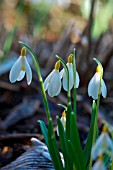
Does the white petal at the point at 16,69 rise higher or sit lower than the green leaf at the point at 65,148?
higher

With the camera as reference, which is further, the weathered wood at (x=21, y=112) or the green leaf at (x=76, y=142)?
the weathered wood at (x=21, y=112)

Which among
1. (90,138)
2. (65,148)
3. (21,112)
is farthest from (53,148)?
(21,112)

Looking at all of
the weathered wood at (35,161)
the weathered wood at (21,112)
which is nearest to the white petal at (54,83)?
the weathered wood at (35,161)

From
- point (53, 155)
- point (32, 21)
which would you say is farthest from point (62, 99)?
point (32, 21)

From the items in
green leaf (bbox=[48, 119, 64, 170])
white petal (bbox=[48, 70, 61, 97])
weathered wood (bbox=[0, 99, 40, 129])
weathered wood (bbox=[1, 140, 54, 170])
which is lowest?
weathered wood (bbox=[0, 99, 40, 129])

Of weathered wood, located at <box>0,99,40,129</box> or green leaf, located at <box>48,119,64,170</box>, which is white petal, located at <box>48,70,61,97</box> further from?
weathered wood, located at <box>0,99,40,129</box>

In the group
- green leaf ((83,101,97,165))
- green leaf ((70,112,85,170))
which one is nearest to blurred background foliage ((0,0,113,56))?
green leaf ((83,101,97,165))

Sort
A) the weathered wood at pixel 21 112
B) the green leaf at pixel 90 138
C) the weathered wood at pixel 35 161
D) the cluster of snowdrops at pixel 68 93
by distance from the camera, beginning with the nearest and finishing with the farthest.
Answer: the cluster of snowdrops at pixel 68 93 < the green leaf at pixel 90 138 < the weathered wood at pixel 35 161 < the weathered wood at pixel 21 112

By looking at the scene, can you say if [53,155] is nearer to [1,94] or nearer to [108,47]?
[1,94]

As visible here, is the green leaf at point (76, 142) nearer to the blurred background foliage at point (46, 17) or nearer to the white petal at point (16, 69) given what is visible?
the white petal at point (16, 69)

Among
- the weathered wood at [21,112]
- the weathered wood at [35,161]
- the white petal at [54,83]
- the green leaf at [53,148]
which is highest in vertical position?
the white petal at [54,83]
